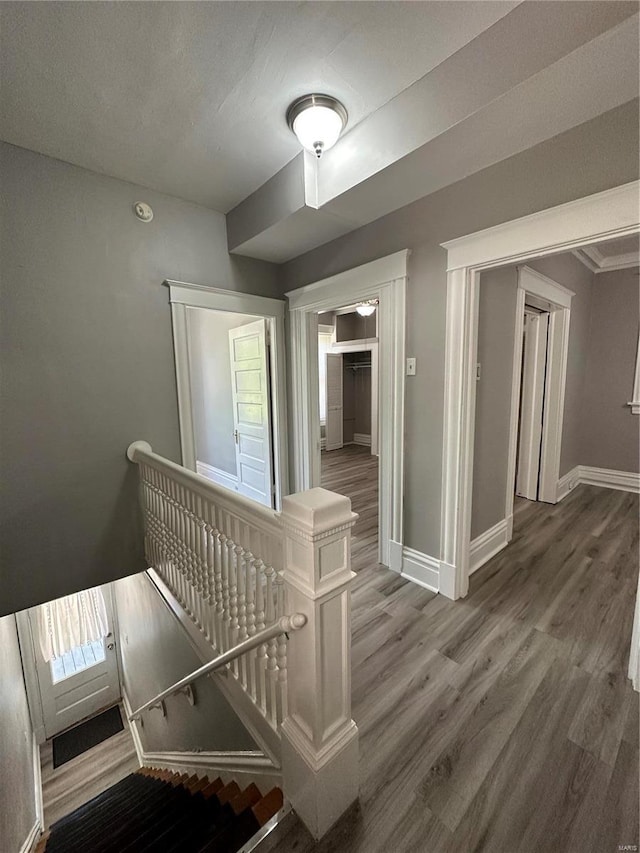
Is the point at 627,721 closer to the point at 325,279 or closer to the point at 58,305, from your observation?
the point at 325,279

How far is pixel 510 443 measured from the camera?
106 inches

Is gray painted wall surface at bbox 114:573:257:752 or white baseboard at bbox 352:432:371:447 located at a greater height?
white baseboard at bbox 352:432:371:447

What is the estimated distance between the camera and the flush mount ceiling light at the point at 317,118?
58.5 inches

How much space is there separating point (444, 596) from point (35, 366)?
117 inches

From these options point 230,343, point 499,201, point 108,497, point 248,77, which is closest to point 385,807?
point 108,497

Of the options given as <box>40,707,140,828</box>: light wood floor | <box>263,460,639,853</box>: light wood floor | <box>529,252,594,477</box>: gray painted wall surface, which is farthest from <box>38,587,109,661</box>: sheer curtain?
<box>529,252,594,477</box>: gray painted wall surface

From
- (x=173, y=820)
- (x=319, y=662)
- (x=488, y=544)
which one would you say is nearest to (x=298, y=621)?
(x=319, y=662)

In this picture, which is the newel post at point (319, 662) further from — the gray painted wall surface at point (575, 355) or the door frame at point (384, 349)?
the gray painted wall surface at point (575, 355)

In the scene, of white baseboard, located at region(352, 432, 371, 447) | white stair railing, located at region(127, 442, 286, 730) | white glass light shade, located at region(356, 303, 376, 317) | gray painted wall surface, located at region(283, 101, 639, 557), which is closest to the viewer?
white stair railing, located at region(127, 442, 286, 730)

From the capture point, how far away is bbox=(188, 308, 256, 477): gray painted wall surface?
452cm

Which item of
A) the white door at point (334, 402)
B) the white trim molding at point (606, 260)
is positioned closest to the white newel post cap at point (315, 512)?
the white trim molding at point (606, 260)

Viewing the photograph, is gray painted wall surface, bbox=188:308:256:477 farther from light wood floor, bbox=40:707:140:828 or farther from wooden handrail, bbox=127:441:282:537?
light wood floor, bbox=40:707:140:828

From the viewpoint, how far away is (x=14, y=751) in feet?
8.20

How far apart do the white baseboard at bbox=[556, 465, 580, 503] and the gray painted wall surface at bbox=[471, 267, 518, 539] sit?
65.2 inches
